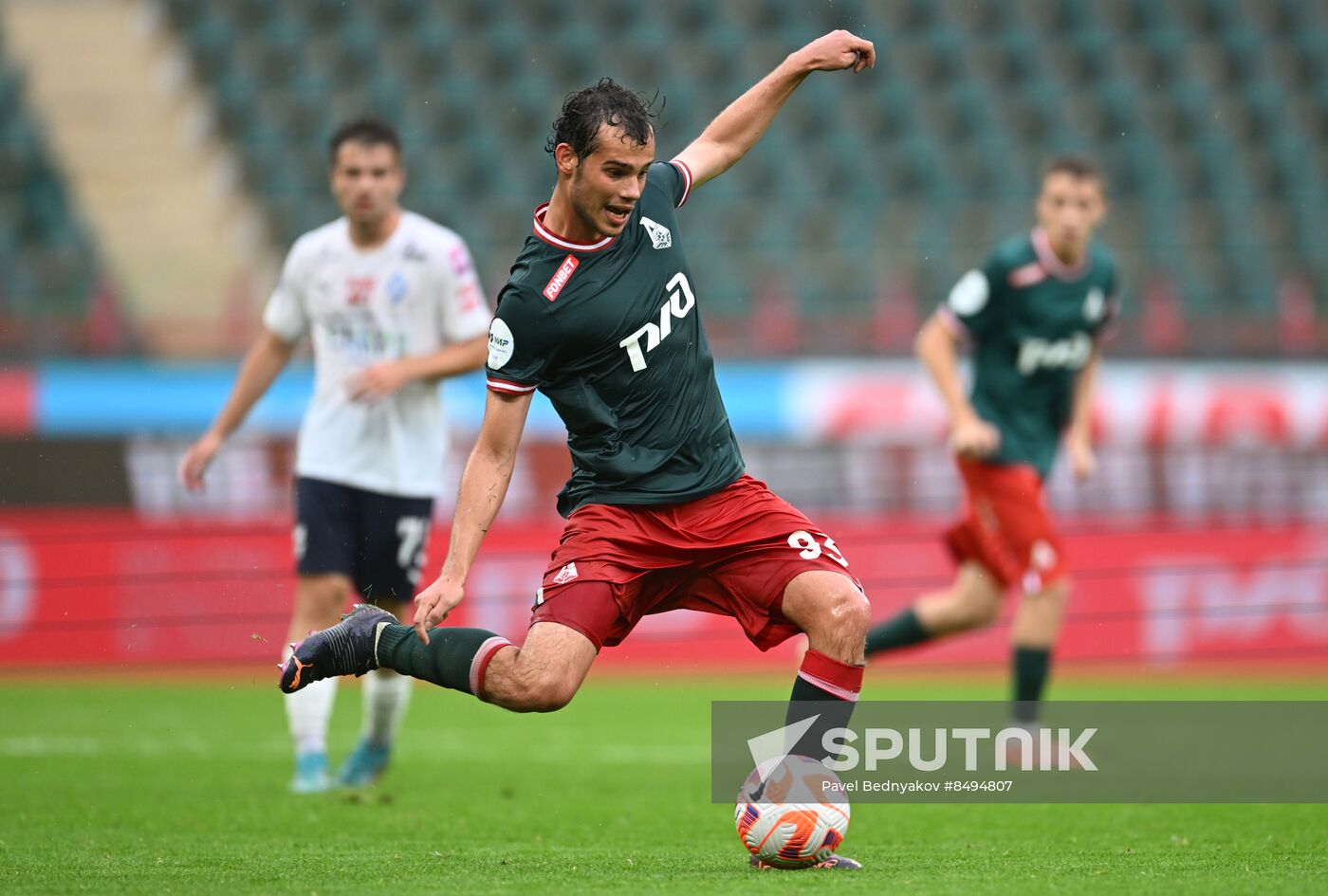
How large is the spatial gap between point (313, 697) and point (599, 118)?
3312mm

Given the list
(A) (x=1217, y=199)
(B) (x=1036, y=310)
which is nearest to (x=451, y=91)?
(A) (x=1217, y=199)

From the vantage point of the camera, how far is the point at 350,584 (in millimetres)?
7242

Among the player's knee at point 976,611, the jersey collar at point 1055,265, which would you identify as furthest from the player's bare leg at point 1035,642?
the jersey collar at point 1055,265

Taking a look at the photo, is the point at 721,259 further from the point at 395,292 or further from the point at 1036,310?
the point at 395,292

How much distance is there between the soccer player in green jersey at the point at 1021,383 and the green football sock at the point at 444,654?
362cm

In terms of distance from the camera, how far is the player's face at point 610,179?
4914mm

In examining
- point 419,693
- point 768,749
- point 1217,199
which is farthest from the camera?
point 1217,199

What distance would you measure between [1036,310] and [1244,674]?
540 centimetres

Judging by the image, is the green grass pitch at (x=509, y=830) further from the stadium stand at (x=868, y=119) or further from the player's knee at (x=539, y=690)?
the stadium stand at (x=868, y=119)

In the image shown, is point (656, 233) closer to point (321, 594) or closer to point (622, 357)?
point (622, 357)

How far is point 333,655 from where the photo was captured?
5215mm

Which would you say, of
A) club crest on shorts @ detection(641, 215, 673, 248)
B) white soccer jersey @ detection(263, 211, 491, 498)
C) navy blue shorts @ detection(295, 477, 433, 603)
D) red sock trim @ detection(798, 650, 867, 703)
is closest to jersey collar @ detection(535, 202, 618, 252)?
club crest on shorts @ detection(641, 215, 673, 248)

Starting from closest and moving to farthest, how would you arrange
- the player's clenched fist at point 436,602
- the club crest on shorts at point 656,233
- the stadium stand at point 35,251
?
1. the player's clenched fist at point 436,602
2. the club crest on shorts at point 656,233
3. the stadium stand at point 35,251

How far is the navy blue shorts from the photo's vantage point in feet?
23.7
